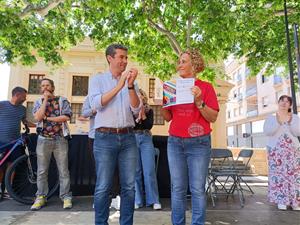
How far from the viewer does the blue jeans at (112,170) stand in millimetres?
2596

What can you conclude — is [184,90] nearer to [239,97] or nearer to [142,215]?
[142,215]

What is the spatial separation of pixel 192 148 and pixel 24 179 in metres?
3.52

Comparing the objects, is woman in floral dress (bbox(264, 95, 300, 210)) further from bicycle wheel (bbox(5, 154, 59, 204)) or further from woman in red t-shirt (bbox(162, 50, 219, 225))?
bicycle wheel (bbox(5, 154, 59, 204))

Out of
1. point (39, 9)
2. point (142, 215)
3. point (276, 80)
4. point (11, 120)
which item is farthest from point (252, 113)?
point (11, 120)

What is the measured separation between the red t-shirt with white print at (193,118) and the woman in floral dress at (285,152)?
255 centimetres

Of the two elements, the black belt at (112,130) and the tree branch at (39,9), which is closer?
the black belt at (112,130)

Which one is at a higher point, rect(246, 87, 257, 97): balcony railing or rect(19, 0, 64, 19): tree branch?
rect(246, 87, 257, 97): balcony railing

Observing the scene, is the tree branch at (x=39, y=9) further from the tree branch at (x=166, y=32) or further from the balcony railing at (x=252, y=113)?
the balcony railing at (x=252, y=113)

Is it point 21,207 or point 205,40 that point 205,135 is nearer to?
point 21,207

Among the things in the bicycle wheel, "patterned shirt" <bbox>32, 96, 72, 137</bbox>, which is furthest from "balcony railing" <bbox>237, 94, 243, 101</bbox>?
"patterned shirt" <bbox>32, 96, 72, 137</bbox>

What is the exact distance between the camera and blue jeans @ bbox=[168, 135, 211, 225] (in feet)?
8.59

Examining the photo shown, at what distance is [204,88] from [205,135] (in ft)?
1.56

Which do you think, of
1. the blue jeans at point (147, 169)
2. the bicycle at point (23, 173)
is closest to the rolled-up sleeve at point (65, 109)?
the bicycle at point (23, 173)

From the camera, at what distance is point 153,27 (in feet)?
30.2
